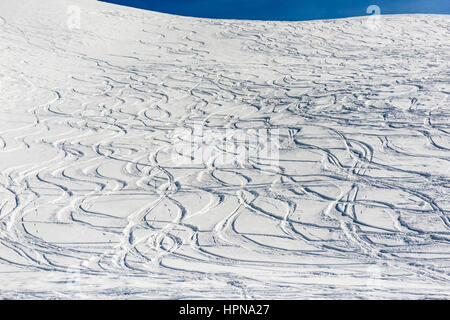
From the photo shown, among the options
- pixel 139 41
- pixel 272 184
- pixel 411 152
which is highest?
pixel 139 41

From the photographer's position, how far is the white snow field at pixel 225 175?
423 centimetres

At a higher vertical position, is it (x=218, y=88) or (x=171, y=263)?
(x=218, y=88)

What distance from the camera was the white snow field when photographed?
4.23 metres

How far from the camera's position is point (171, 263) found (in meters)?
4.49

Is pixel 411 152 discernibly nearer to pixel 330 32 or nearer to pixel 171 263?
pixel 171 263

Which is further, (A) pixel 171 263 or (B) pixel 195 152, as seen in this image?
(B) pixel 195 152

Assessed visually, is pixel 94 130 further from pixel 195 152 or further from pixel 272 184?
pixel 272 184

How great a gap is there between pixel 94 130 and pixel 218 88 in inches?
149

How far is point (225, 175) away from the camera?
6707 mm

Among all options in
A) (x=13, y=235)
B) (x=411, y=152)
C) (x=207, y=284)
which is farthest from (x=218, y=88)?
(x=207, y=284)
